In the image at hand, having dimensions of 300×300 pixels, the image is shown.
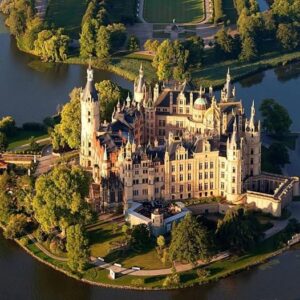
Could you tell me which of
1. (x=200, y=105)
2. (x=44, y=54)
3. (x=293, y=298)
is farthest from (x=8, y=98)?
(x=293, y=298)

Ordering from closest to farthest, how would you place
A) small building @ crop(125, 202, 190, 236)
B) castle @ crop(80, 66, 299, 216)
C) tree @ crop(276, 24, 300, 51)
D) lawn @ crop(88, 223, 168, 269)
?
lawn @ crop(88, 223, 168, 269)
small building @ crop(125, 202, 190, 236)
castle @ crop(80, 66, 299, 216)
tree @ crop(276, 24, 300, 51)

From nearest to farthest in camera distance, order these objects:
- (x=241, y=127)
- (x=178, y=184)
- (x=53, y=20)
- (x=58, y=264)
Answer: (x=58, y=264) → (x=178, y=184) → (x=241, y=127) → (x=53, y=20)

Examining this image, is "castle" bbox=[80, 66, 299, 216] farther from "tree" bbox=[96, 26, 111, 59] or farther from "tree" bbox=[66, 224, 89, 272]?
"tree" bbox=[96, 26, 111, 59]

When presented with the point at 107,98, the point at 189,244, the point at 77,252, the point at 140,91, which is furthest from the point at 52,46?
the point at 189,244

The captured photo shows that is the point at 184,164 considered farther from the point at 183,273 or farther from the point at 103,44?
the point at 103,44

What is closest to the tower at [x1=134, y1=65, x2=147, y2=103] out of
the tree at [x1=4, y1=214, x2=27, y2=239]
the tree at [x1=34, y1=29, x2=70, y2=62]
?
the tree at [x1=4, y1=214, x2=27, y2=239]

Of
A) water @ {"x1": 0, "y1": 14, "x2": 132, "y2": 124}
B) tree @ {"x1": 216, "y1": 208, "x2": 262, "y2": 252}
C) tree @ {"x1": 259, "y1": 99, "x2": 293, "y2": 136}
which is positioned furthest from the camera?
water @ {"x1": 0, "y1": 14, "x2": 132, "y2": 124}

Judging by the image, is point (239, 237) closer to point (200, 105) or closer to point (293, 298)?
point (293, 298)
